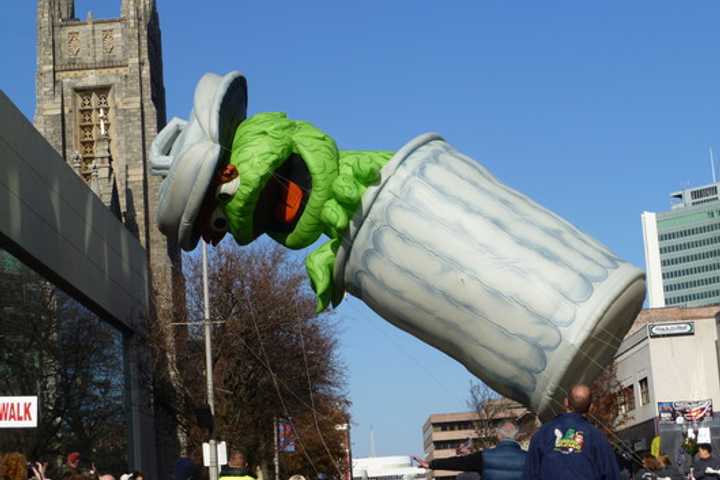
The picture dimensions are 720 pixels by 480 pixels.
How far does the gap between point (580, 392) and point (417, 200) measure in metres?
2.73

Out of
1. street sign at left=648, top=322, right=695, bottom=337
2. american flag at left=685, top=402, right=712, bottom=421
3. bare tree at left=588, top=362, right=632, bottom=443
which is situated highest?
street sign at left=648, top=322, right=695, bottom=337

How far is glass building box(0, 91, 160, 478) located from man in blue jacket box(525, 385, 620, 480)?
70.2 ft

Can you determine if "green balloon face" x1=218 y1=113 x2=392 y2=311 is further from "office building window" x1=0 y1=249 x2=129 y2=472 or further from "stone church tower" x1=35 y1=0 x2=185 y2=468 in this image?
"stone church tower" x1=35 y1=0 x2=185 y2=468

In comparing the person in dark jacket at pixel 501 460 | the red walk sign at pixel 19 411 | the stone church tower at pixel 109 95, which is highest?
the stone church tower at pixel 109 95

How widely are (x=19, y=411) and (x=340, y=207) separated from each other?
602 centimetres

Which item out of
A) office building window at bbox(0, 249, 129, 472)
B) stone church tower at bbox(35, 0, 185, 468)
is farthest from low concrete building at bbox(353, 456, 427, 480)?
stone church tower at bbox(35, 0, 185, 468)

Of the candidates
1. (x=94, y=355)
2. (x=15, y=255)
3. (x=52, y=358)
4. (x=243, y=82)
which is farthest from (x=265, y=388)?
(x=243, y=82)

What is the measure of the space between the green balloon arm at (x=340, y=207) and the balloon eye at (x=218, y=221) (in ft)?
2.41

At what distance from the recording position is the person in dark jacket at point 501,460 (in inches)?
342

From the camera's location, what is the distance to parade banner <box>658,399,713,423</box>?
47.4 m

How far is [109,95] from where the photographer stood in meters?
72.2

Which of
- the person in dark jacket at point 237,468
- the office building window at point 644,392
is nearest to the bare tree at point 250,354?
the office building window at point 644,392

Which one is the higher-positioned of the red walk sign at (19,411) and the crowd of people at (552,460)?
the red walk sign at (19,411)

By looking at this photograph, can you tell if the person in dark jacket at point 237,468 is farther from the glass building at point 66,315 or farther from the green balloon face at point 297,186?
the glass building at point 66,315
